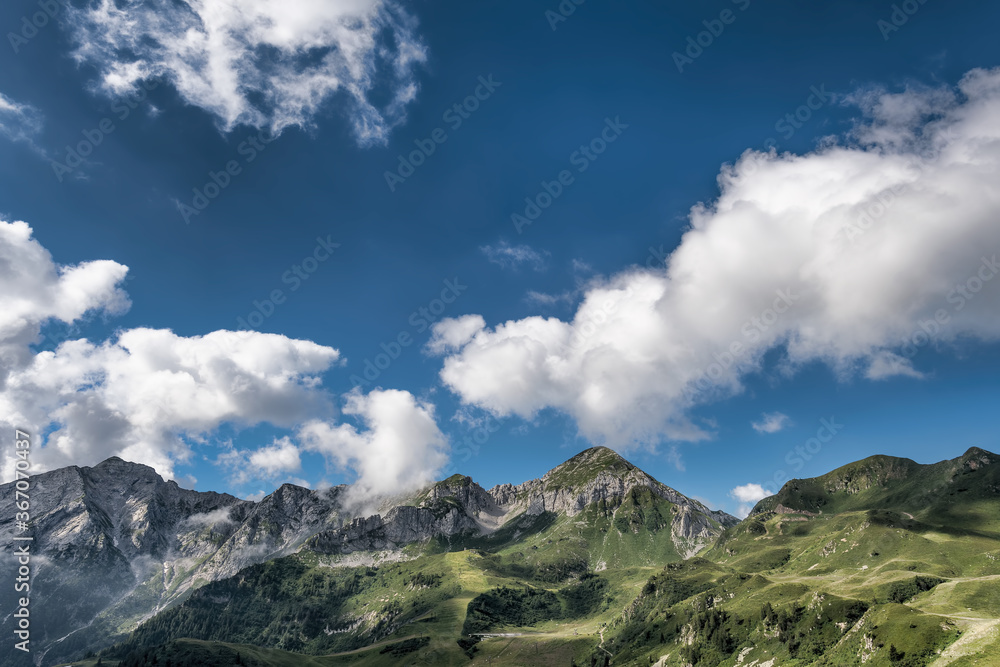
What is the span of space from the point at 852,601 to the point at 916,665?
174 feet

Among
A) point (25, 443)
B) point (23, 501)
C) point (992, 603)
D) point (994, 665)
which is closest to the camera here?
point (25, 443)

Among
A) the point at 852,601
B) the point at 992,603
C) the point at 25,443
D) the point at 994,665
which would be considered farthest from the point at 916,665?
the point at 25,443

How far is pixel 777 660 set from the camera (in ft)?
635

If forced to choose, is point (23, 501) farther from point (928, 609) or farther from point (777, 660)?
point (928, 609)

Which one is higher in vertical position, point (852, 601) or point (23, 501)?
point (23, 501)

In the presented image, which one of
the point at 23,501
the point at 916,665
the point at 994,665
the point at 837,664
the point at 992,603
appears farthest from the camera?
the point at 992,603

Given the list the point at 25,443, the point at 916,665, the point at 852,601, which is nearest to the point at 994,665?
the point at 916,665

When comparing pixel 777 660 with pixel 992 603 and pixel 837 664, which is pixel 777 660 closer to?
pixel 837 664

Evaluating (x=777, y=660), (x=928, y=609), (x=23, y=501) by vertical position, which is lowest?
(x=777, y=660)

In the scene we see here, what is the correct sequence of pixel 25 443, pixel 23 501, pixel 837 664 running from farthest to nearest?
1. pixel 837 664
2. pixel 23 501
3. pixel 25 443

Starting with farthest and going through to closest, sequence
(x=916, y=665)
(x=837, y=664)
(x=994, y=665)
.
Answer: (x=837, y=664) < (x=916, y=665) < (x=994, y=665)

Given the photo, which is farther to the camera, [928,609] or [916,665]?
[928,609]

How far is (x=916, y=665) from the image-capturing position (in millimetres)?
143500

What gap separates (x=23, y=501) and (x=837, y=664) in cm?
23278
